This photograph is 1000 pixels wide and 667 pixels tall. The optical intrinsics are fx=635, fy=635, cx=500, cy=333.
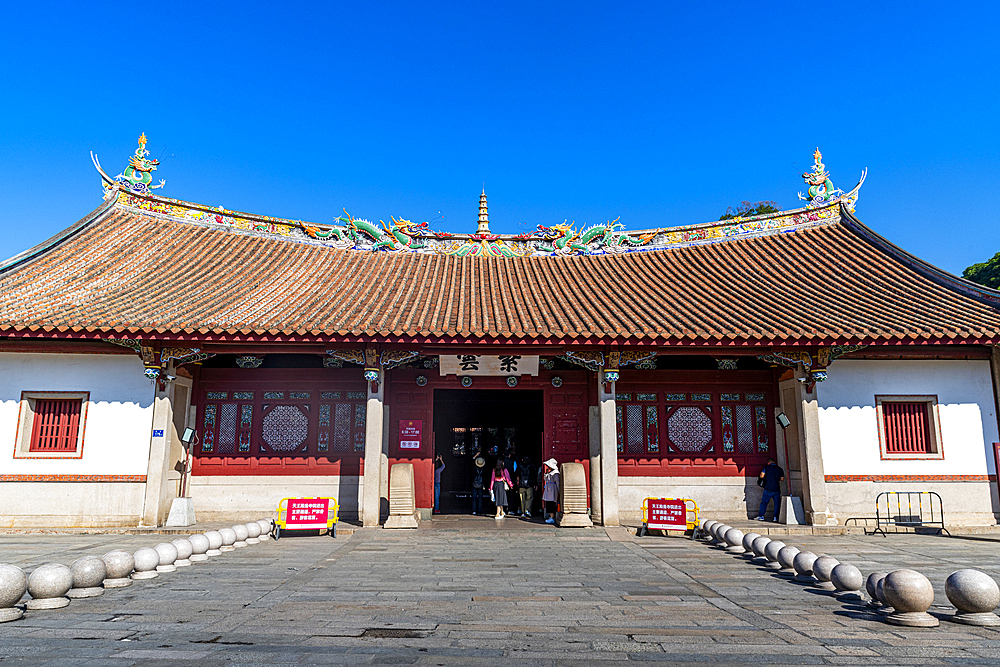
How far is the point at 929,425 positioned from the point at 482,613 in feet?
36.1

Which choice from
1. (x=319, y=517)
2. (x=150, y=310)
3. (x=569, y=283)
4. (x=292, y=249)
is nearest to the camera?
(x=319, y=517)

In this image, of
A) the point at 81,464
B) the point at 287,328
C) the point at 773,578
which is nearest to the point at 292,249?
the point at 287,328

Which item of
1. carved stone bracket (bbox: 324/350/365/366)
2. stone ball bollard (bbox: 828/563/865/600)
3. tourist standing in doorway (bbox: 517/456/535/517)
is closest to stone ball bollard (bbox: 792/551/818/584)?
stone ball bollard (bbox: 828/563/865/600)

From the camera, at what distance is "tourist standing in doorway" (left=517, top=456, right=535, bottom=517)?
45.5 ft

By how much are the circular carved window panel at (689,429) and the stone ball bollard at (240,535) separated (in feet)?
27.5

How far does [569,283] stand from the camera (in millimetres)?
15281

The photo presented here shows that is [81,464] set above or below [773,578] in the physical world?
above

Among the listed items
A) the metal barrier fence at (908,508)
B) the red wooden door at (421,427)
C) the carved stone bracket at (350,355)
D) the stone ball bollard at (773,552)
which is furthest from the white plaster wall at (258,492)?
the metal barrier fence at (908,508)

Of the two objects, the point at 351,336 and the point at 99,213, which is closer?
the point at 351,336

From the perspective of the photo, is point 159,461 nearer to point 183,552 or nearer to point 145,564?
point 183,552

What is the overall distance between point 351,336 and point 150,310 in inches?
157

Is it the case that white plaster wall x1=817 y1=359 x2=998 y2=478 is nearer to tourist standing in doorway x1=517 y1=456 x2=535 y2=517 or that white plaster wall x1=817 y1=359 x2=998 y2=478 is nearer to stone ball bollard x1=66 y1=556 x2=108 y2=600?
tourist standing in doorway x1=517 y1=456 x2=535 y2=517

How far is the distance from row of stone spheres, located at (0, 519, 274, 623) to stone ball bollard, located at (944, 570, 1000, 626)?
316 inches

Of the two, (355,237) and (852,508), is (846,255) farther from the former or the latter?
(355,237)
